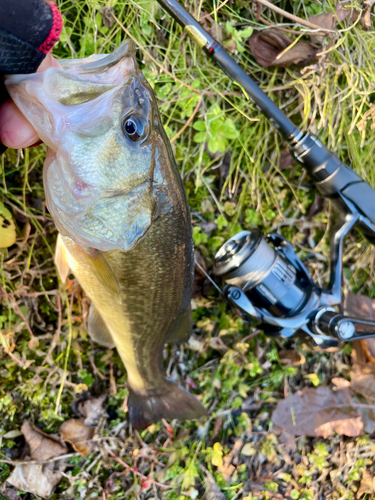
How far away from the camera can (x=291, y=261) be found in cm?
197

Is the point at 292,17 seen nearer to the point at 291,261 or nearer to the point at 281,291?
the point at 291,261

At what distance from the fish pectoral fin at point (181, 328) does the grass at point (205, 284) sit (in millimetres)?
426

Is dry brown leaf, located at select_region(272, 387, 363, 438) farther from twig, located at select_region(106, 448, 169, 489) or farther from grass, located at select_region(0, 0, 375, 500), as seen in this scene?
twig, located at select_region(106, 448, 169, 489)

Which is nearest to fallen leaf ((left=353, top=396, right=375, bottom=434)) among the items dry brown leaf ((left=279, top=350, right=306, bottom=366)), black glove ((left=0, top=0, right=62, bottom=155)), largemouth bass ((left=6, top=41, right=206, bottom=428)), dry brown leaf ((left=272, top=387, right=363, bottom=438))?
dry brown leaf ((left=272, top=387, right=363, bottom=438))

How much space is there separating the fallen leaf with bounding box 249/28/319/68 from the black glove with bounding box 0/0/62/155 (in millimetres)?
1305

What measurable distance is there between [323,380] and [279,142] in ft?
5.59

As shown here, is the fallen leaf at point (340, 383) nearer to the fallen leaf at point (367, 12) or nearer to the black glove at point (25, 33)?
the fallen leaf at point (367, 12)

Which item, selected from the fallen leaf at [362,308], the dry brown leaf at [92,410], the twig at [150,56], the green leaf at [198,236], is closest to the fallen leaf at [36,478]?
the dry brown leaf at [92,410]

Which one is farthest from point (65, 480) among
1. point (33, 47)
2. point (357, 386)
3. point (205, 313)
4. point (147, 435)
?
point (33, 47)

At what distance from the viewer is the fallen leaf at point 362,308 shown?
93.3 inches

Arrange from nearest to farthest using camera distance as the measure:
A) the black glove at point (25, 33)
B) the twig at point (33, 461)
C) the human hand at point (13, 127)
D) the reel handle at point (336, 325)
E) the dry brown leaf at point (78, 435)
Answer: the black glove at point (25, 33) → the human hand at point (13, 127) → the reel handle at point (336, 325) → the twig at point (33, 461) → the dry brown leaf at point (78, 435)

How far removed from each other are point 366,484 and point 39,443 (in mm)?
2218

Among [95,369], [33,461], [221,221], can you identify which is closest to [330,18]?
[221,221]

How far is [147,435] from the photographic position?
216 cm
